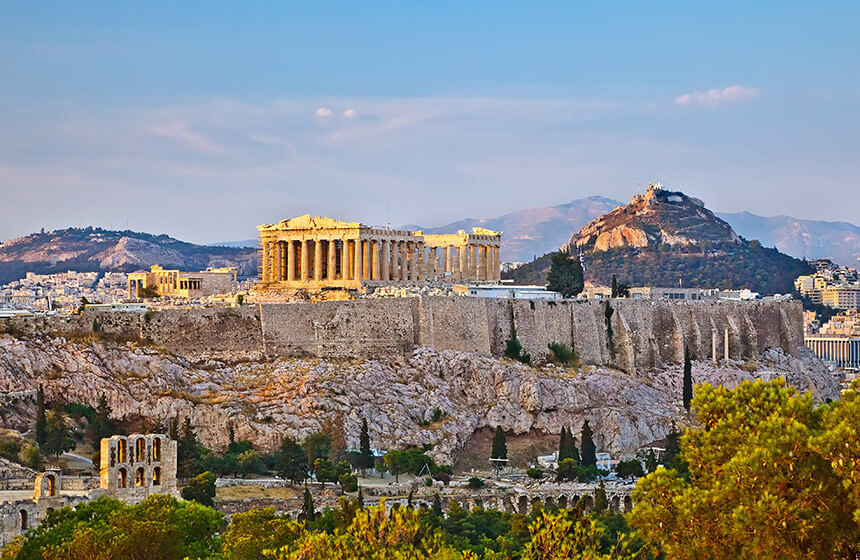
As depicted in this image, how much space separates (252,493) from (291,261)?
91.3ft

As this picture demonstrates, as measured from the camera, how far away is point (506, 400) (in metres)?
61.3

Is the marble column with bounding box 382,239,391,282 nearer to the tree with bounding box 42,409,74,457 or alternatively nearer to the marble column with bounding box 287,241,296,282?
the marble column with bounding box 287,241,296,282

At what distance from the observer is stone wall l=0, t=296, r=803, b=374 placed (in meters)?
57.1

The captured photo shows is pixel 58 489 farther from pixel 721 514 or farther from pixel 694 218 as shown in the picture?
pixel 694 218

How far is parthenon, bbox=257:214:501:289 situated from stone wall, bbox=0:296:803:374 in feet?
19.9

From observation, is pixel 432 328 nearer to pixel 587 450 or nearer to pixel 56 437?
pixel 587 450

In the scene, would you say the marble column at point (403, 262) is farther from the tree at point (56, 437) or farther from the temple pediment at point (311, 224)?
the tree at point (56, 437)

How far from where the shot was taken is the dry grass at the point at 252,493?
44.2m

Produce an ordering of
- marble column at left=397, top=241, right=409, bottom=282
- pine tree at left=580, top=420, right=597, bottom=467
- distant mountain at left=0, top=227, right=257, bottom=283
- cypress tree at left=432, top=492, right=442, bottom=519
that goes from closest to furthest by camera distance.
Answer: cypress tree at left=432, top=492, right=442, bottom=519 → pine tree at left=580, top=420, right=597, bottom=467 → marble column at left=397, top=241, right=409, bottom=282 → distant mountain at left=0, top=227, right=257, bottom=283

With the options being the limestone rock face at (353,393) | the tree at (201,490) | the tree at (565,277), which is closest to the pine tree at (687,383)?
the limestone rock face at (353,393)

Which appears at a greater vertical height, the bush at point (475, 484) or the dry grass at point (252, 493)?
the dry grass at point (252, 493)

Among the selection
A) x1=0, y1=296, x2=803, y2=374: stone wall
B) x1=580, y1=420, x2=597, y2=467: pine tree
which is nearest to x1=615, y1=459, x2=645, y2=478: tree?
x1=580, y1=420, x2=597, y2=467: pine tree

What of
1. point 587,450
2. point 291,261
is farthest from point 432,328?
point 291,261

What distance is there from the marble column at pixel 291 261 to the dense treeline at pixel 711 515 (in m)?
40.9
